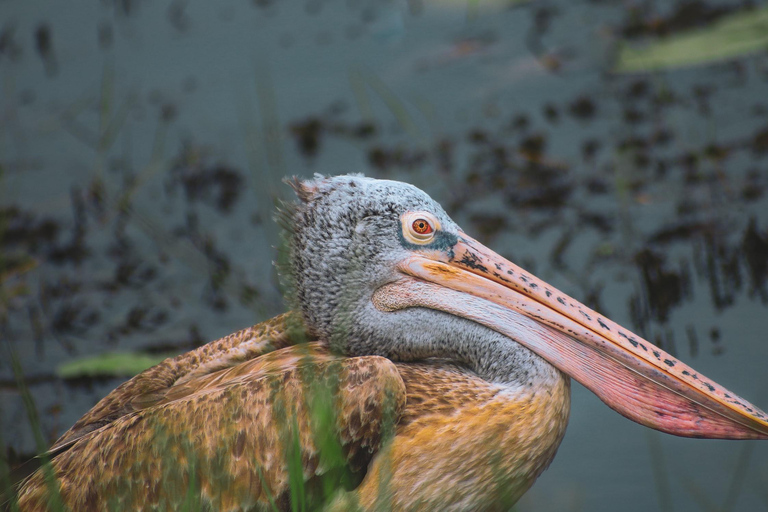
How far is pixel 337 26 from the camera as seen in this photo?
795cm

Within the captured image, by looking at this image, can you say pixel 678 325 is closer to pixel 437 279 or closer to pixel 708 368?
pixel 708 368

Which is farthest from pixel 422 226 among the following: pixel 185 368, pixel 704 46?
pixel 704 46

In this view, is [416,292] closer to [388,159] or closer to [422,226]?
[422,226]

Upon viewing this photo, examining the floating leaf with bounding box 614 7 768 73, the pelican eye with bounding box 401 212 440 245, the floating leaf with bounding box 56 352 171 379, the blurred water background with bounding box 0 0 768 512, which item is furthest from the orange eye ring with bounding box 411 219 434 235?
the floating leaf with bounding box 614 7 768 73

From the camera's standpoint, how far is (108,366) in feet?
17.3

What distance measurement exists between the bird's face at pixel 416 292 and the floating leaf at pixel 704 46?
14.4ft

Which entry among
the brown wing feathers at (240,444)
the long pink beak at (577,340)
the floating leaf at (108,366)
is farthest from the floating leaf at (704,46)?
the brown wing feathers at (240,444)

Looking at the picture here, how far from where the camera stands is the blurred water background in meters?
5.26

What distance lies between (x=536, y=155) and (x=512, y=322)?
12.2ft

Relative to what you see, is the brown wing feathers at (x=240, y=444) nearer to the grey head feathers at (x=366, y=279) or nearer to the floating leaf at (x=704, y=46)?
the grey head feathers at (x=366, y=279)

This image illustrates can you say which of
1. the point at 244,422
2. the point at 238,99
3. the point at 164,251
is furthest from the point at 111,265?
the point at 244,422

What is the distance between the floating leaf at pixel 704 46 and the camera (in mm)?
6879

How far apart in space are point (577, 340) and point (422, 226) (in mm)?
747

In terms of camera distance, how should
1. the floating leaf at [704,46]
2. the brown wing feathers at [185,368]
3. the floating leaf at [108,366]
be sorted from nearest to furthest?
the brown wing feathers at [185,368] < the floating leaf at [108,366] < the floating leaf at [704,46]
